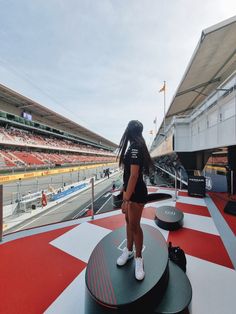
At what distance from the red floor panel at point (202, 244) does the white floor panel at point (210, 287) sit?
0.13 m

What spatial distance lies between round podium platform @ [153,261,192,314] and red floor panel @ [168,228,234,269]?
781mm

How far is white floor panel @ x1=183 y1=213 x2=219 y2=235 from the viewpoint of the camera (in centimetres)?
299

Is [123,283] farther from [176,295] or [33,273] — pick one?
[33,273]

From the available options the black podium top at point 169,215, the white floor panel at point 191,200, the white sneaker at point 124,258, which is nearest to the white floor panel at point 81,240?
the white sneaker at point 124,258

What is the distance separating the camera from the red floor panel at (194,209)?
3.82 metres

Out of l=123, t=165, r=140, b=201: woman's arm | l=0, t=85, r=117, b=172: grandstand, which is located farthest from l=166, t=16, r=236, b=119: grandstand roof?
l=0, t=85, r=117, b=172: grandstand

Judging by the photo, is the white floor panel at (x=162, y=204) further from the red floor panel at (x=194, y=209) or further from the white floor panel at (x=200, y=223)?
the white floor panel at (x=200, y=223)

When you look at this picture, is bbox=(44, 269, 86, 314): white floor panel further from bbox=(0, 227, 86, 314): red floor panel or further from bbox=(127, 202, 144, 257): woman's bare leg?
bbox=(127, 202, 144, 257): woman's bare leg

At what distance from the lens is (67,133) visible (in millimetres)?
38500

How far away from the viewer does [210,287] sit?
1671 millimetres

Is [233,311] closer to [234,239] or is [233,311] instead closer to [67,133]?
[234,239]

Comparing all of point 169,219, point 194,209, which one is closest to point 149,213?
point 169,219

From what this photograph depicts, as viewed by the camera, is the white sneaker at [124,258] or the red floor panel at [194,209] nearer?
the white sneaker at [124,258]

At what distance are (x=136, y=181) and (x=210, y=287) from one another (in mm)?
1441
